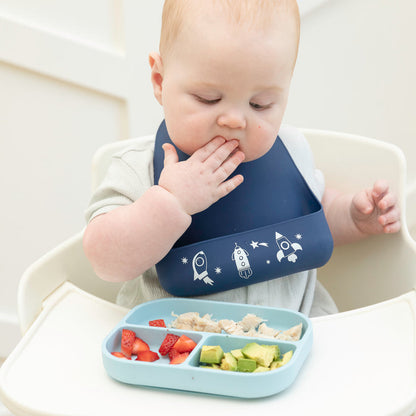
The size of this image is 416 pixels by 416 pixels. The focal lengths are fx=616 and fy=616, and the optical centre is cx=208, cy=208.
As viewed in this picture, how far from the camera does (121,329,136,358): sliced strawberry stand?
2.49ft

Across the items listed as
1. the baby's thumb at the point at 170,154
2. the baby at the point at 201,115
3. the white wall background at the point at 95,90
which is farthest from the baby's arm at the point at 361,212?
the white wall background at the point at 95,90

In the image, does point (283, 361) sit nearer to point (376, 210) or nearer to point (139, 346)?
point (139, 346)

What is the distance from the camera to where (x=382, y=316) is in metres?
0.86

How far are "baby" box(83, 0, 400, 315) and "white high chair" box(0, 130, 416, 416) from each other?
12 centimetres

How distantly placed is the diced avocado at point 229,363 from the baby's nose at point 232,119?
0.30m

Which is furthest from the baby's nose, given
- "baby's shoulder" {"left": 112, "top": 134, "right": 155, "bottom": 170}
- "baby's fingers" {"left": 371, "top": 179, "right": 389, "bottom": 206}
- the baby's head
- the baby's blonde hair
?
"baby's fingers" {"left": 371, "top": 179, "right": 389, "bottom": 206}

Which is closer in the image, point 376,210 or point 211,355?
point 211,355

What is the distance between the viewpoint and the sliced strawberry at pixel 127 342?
0.76 m

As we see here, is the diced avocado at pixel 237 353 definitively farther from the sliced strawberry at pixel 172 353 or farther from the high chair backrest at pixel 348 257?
the high chair backrest at pixel 348 257

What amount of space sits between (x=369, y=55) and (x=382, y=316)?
110 cm

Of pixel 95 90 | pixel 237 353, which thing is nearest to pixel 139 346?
pixel 237 353

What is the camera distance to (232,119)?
80 centimetres

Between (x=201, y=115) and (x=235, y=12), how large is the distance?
0.45ft

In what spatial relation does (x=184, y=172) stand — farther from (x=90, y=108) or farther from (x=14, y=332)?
(x=14, y=332)
